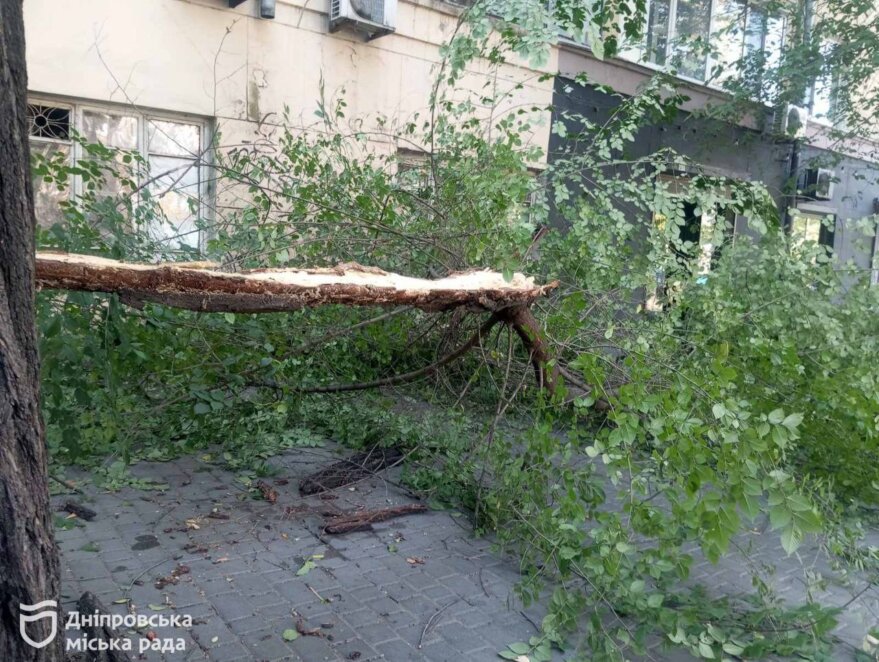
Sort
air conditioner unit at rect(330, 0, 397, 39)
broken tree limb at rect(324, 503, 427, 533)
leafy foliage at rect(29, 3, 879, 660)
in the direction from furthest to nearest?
1. air conditioner unit at rect(330, 0, 397, 39)
2. broken tree limb at rect(324, 503, 427, 533)
3. leafy foliage at rect(29, 3, 879, 660)

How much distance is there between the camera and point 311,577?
3.75 meters

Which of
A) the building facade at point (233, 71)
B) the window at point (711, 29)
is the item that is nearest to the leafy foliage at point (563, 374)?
the building facade at point (233, 71)

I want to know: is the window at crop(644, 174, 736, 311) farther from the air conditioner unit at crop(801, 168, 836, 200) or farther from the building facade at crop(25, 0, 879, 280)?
the air conditioner unit at crop(801, 168, 836, 200)

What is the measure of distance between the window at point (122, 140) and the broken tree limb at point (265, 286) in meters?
3.65

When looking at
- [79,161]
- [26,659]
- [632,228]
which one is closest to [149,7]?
[79,161]

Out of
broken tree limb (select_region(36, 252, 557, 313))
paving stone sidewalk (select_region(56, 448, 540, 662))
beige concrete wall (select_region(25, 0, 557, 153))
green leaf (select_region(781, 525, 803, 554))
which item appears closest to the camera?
green leaf (select_region(781, 525, 803, 554))

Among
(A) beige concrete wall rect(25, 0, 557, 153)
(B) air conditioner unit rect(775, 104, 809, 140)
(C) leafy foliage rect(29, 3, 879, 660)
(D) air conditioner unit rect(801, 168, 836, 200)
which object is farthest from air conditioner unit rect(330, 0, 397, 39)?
(D) air conditioner unit rect(801, 168, 836, 200)

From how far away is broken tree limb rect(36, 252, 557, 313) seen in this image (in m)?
2.74

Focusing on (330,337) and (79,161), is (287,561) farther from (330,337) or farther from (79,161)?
(79,161)

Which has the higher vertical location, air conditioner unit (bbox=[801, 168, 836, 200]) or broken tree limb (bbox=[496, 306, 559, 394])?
air conditioner unit (bbox=[801, 168, 836, 200])

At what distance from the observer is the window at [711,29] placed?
10688 mm

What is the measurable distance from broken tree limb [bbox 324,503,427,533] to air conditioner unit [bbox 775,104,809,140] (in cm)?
918

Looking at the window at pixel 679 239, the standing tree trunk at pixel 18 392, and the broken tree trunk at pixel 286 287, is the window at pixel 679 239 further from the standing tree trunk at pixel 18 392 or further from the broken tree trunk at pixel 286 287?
the standing tree trunk at pixel 18 392

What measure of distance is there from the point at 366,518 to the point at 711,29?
1056 centimetres
